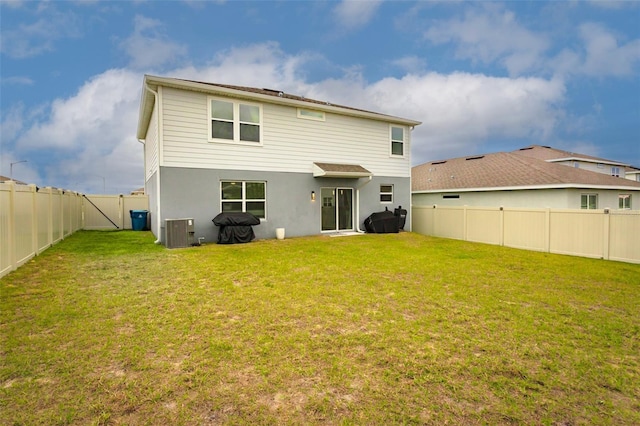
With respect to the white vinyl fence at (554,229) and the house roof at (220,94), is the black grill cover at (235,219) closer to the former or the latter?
the house roof at (220,94)

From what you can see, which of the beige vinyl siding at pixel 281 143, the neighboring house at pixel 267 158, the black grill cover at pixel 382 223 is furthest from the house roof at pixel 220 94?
the black grill cover at pixel 382 223

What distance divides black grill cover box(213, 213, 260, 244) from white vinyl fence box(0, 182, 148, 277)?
15.8ft

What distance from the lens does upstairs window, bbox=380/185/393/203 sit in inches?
610

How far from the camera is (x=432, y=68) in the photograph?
17.1m

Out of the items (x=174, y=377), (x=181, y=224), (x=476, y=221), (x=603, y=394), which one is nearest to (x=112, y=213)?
(x=181, y=224)

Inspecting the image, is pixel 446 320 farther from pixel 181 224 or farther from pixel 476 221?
pixel 476 221

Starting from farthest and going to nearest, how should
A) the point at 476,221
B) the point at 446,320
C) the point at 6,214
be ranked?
the point at 476,221
the point at 6,214
the point at 446,320

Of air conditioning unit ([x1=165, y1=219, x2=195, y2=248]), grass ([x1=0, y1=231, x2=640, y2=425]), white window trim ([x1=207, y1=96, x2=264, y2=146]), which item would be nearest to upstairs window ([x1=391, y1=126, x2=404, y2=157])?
white window trim ([x1=207, y1=96, x2=264, y2=146])

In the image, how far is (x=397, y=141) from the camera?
624 inches

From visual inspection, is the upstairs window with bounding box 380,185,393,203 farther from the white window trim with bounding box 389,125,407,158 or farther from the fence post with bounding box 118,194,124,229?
the fence post with bounding box 118,194,124,229

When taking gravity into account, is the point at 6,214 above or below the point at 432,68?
below

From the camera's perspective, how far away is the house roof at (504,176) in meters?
16.5

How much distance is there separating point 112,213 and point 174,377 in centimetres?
1781

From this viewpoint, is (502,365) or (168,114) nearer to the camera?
(502,365)
